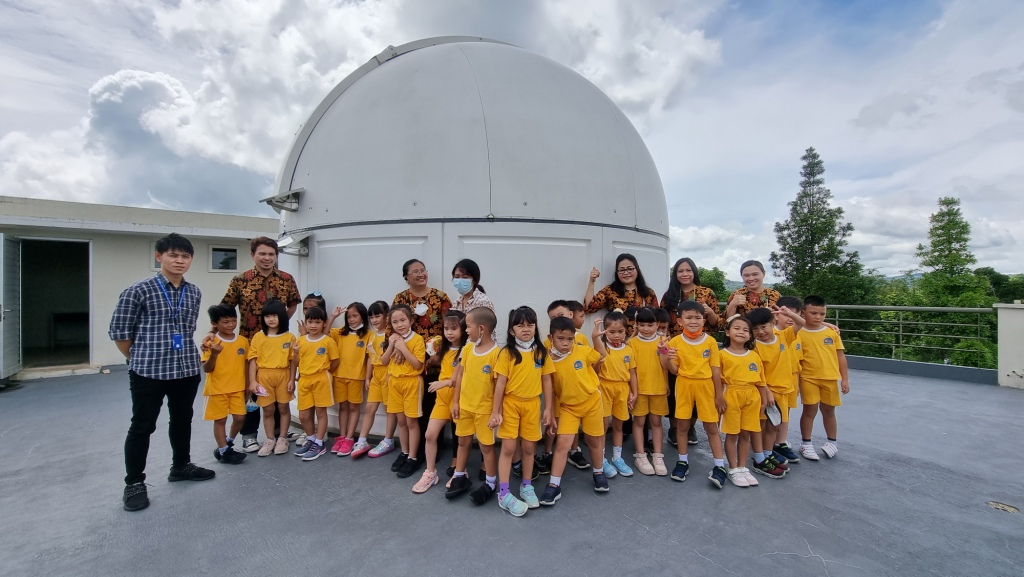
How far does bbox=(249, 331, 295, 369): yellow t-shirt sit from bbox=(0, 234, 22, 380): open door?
238 inches

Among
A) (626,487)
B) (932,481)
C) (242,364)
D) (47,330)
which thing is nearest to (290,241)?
(242,364)

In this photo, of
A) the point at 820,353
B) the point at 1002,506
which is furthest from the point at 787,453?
the point at 1002,506

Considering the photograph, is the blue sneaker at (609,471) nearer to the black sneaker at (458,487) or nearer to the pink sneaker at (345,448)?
the black sneaker at (458,487)

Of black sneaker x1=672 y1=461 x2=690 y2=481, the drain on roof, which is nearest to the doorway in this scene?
black sneaker x1=672 y1=461 x2=690 y2=481

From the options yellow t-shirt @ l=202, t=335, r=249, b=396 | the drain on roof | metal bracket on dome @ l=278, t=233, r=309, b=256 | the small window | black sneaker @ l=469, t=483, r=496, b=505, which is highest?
the small window

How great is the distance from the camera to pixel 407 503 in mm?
2816

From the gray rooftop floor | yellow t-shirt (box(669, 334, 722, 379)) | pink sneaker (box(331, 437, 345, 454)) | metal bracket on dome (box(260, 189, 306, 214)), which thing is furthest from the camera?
metal bracket on dome (box(260, 189, 306, 214))

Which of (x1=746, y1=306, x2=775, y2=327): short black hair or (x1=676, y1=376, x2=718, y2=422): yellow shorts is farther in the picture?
(x1=746, y1=306, x2=775, y2=327): short black hair

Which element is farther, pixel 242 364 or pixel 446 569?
pixel 242 364

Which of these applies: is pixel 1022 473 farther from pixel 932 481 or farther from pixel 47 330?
pixel 47 330

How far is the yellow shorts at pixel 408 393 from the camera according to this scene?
331 cm

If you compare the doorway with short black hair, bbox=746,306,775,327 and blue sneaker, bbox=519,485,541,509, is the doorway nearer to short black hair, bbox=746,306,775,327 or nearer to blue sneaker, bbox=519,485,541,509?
blue sneaker, bbox=519,485,541,509

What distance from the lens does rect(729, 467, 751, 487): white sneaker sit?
3031mm

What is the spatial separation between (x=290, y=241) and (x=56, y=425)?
3.25 m
